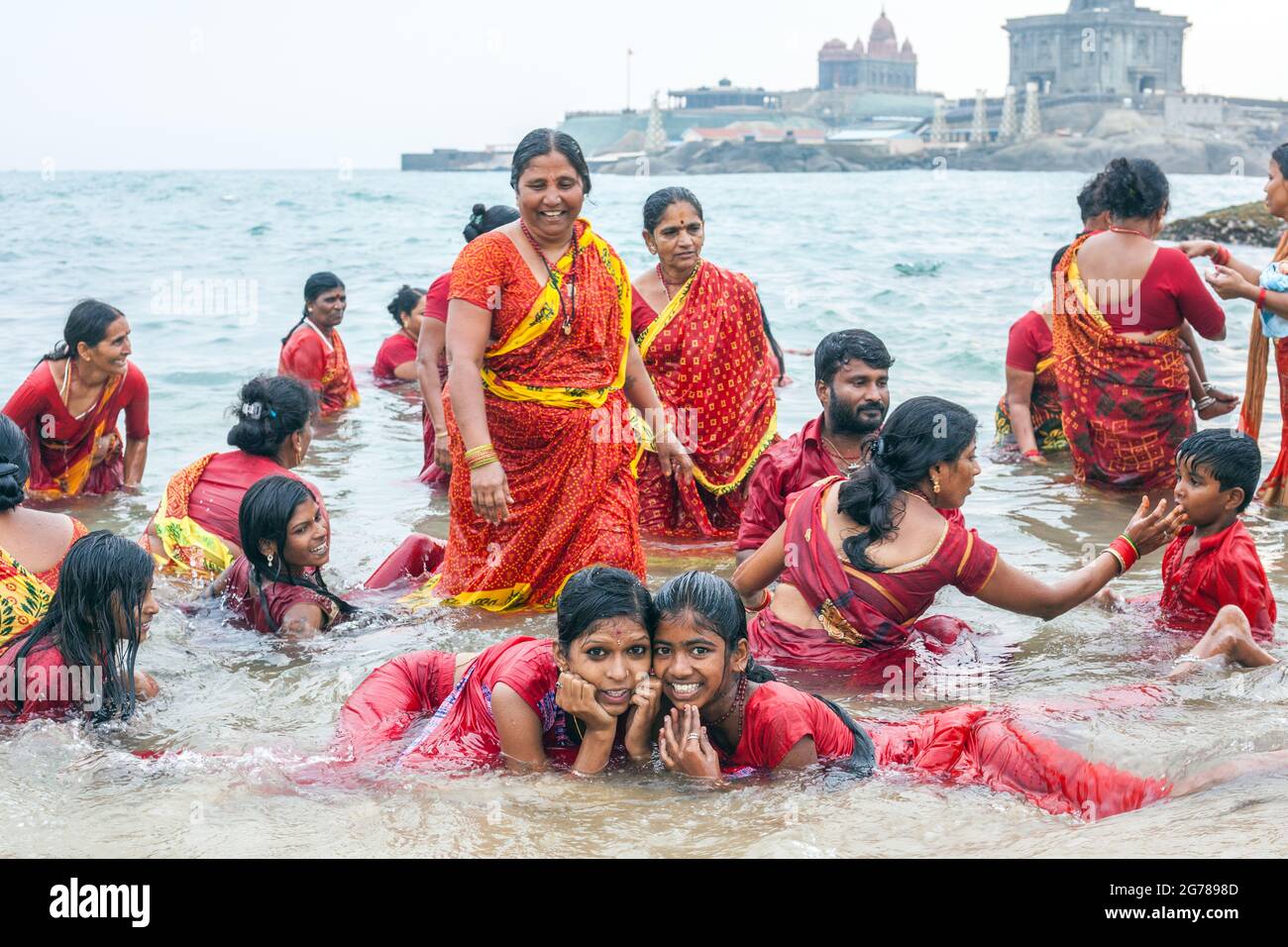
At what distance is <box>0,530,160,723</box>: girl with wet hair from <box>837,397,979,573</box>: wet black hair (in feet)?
6.92

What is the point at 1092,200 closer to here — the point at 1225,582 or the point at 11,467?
the point at 1225,582

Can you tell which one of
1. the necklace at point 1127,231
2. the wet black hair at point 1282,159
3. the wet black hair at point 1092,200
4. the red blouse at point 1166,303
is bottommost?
the red blouse at point 1166,303

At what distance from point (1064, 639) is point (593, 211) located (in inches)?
1587

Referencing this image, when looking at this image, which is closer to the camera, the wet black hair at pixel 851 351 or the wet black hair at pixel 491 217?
the wet black hair at pixel 851 351

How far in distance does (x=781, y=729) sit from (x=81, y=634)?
6.66 ft

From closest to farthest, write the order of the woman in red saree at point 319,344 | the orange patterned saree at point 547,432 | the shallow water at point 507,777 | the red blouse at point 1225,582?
the shallow water at point 507,777, the red blouse at point 1225,582, the orange patterned saree at point 547,432, the woman in red saree at point 319,344

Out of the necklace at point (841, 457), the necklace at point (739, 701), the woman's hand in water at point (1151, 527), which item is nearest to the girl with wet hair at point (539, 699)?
the necklace at point (739, 701)

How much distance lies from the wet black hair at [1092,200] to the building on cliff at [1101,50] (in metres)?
102

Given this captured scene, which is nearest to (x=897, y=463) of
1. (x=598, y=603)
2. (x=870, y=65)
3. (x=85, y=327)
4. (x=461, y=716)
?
(x=598, y=603)

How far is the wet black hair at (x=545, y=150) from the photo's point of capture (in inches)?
197

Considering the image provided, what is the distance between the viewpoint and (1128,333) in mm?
6879

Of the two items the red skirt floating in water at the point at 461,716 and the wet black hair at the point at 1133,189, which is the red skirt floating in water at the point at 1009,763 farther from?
the wet black hair at the point at 1133,189

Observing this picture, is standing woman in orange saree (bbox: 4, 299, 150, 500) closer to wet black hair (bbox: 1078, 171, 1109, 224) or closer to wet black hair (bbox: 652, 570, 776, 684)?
wet black hair (bbox: 652, 570, 776, 684)

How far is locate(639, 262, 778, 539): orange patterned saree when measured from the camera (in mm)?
6496
